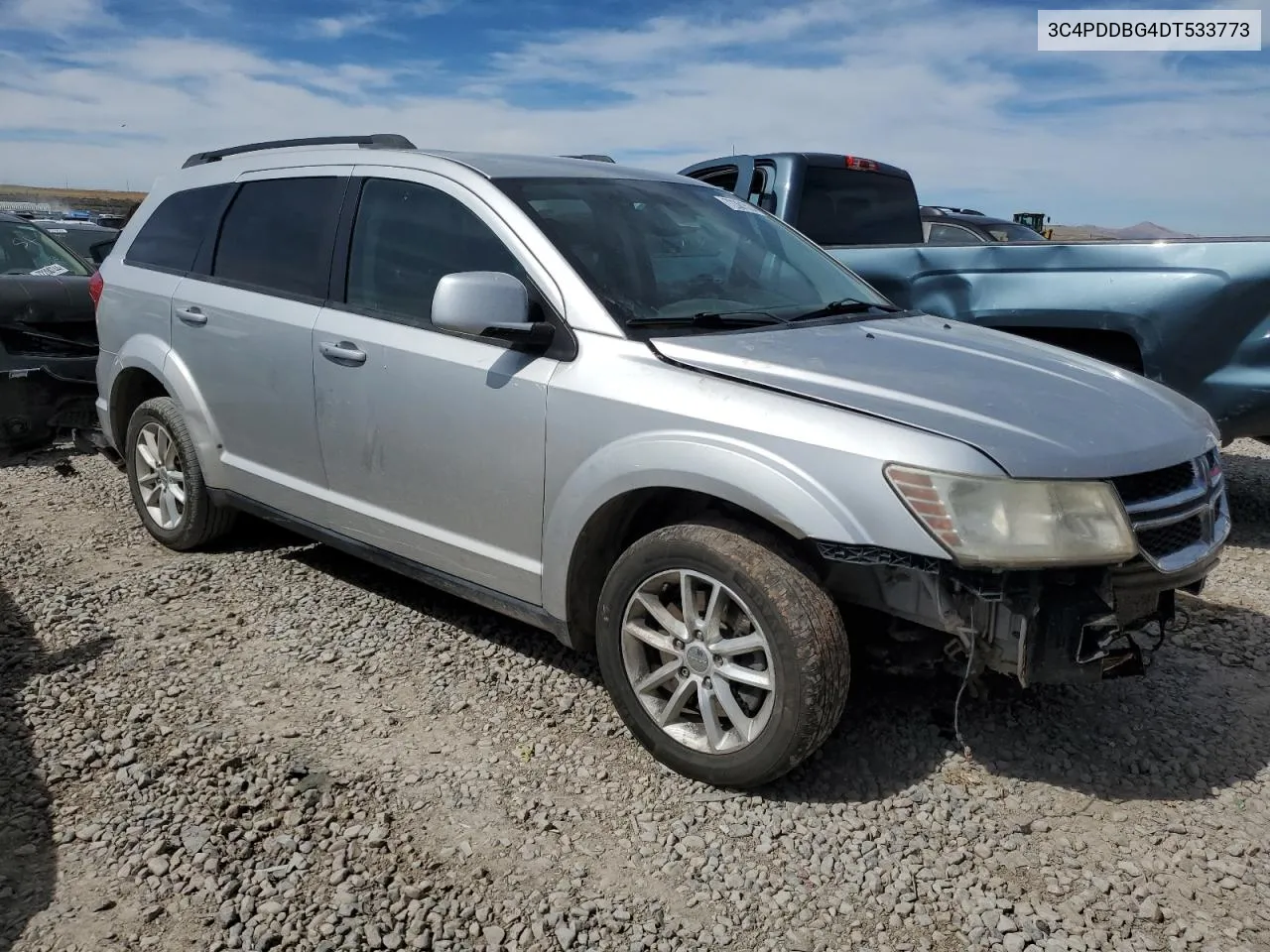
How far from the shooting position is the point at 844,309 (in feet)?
12.7

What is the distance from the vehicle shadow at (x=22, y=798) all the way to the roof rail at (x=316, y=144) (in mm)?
2236

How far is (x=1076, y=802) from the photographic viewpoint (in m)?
3.09

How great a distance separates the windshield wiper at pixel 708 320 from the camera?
3312 millimetres

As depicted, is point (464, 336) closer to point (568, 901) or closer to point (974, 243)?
point (568, 901)

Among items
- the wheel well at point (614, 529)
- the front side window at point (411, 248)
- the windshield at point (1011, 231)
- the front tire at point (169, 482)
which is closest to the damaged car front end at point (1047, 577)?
the wheel well at point (614, 529)

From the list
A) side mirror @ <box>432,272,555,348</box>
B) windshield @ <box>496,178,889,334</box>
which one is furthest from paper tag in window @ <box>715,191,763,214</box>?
side mirror @ <box>432,272,555,348</box>

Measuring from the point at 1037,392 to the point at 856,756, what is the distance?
4.06 ft

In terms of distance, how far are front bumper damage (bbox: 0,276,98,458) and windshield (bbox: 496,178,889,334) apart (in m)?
→ 4.64

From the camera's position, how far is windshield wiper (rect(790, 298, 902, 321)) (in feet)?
12.1

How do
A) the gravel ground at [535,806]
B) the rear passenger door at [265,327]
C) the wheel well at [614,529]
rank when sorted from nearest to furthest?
the gravel ground at [535,806] → the wheel well at [614,529] → the rear passenger door at [265,327]

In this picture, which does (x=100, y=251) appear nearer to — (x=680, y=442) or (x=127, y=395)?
(x=127, y=395)

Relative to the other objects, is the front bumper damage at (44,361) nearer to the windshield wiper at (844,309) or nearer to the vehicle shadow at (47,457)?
the vehicle shadow at (47,457)

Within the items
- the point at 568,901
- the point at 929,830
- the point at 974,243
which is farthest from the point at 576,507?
the point at 974,243

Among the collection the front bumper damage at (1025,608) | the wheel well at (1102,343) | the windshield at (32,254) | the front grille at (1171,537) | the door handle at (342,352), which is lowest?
the front bumper damage at (1025,608)
